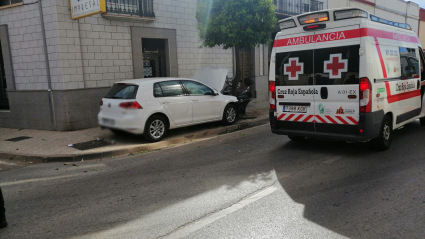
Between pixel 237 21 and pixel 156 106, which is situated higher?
pixel 237 21

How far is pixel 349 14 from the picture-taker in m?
5.93

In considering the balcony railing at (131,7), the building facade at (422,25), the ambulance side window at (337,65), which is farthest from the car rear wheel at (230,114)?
the building facade at (422,25)

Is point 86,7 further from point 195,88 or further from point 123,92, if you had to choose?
point 195,88

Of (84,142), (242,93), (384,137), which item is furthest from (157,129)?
(242,93)

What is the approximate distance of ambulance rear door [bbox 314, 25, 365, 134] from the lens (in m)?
5.89

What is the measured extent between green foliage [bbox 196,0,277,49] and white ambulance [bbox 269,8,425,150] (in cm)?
366

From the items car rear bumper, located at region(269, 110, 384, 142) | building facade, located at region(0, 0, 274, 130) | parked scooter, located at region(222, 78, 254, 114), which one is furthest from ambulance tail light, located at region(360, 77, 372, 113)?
building facade, located at region(0, 0, 274, 130)

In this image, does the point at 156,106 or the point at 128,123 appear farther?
the point at 156,106

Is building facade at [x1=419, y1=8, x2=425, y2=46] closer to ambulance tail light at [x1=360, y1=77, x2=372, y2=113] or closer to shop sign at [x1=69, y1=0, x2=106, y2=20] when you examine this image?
ambulance tail light at [x1=360, y1=77, x2=372, y2=113]

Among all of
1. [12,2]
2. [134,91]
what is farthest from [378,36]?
[12,2]

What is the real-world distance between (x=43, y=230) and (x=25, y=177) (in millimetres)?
2659

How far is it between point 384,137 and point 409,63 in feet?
6.50

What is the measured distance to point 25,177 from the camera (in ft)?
19.9

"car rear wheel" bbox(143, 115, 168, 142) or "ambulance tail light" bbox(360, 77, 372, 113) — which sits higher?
"ambulance tail light" bbox(360, 77, 372, 113)
